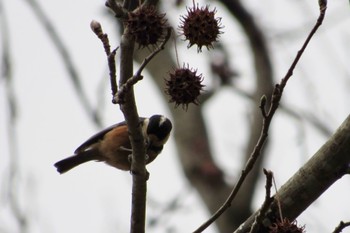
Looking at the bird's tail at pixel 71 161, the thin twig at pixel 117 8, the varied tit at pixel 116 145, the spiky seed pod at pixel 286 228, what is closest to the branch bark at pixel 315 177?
the spiky seed pod at pixel 286 228

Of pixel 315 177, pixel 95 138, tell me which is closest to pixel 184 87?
pixel 315 177

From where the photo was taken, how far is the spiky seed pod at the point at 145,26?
7.80 ft

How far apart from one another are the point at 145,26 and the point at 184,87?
0.87 feet

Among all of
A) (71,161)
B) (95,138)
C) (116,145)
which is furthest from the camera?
(71,161)

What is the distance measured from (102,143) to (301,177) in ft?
10.8

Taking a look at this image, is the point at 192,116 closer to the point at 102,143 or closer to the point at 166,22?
the point at 102,143

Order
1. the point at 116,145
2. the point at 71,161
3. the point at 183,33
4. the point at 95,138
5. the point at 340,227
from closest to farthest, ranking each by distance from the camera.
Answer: the point at 340,227 < the point at 183,33 < the point at 116,145 < the point at 95,138 < the point at 71,161

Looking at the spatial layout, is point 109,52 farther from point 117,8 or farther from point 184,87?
point 184,87

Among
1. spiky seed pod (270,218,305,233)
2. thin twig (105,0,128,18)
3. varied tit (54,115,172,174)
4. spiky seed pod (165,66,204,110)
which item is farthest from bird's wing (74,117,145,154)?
spiky seed pod (270,218,305,233)

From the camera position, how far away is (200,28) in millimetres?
2453

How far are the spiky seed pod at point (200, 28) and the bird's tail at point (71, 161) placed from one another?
11.8ft

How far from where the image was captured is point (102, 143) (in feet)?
18.7

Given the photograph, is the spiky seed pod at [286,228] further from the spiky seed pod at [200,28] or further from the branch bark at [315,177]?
the spiky seed pod at [200,28]

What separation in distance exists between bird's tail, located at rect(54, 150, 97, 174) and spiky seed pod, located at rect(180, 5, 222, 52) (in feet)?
11.8
